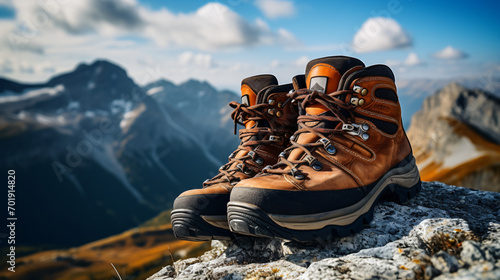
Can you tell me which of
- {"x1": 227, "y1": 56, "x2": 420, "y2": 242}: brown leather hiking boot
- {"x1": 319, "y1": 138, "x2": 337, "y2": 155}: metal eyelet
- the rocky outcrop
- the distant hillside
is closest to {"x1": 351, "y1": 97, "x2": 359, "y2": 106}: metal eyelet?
{"x1": 227, "y1": 56, "x2": 420, "y2": 242}: brown leather hiking boot

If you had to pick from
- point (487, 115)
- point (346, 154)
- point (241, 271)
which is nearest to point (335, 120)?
point (346, 154)

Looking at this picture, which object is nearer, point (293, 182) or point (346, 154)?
point (293, 182)

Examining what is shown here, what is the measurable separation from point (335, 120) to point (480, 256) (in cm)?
190

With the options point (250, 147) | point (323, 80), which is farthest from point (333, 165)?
point (250, 147)

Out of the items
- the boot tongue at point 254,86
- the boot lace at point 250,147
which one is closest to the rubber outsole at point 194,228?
the boot lace at point 250,147

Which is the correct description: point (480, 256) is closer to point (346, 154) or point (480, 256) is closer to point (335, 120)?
point (346, 154)

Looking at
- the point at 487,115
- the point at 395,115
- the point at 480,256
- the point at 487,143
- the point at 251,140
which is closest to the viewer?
the point at 480,256

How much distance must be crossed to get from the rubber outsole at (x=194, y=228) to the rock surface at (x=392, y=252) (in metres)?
0.28

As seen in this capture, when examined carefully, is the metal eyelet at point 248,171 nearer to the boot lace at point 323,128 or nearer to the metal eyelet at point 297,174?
the boot lace at point 323,128

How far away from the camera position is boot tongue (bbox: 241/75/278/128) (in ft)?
15.9

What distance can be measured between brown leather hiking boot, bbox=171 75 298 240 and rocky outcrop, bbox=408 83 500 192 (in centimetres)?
4408

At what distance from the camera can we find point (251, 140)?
468 cm

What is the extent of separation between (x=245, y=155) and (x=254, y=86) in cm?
106

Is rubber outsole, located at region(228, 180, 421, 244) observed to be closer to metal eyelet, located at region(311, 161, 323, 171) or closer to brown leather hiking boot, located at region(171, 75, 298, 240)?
metal eyelet, located at region(311, 161, 323, 171)
